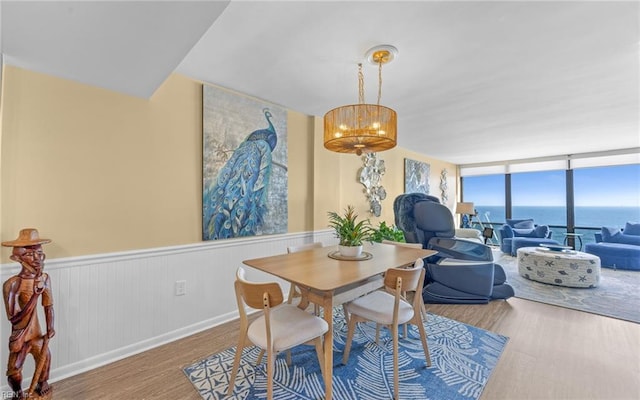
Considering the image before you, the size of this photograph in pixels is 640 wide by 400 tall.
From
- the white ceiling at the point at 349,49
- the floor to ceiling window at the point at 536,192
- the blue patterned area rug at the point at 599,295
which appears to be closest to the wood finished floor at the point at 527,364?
the blue patterned area rug at the point at 599,295

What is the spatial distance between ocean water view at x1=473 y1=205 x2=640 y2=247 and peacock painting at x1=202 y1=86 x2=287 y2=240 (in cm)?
685

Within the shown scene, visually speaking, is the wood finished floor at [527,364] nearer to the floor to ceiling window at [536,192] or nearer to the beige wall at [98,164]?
the beige wall at [98,164]

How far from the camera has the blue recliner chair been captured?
3078 mm

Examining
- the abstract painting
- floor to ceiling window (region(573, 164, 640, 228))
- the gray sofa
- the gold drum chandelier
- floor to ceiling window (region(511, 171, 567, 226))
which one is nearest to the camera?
the gold drum chandelier

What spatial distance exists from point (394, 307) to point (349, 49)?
1.87 m

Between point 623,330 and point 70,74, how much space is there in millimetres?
5186

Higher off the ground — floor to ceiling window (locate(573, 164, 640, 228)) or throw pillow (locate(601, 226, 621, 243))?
floor to ceiling window (locate(573, 164, 640, 228))

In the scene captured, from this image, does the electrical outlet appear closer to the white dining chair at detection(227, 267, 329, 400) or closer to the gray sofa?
the white dining chair at detection(227, 267, 329, 400)

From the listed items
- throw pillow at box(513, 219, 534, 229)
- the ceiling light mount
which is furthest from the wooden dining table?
throw pillow at box(513, 219, 534, 229)

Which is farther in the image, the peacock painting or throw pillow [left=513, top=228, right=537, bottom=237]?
throw pillow [left=513, top=228, right=537, bottom=237]

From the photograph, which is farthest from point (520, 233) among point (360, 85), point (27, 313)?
point (27, 313)

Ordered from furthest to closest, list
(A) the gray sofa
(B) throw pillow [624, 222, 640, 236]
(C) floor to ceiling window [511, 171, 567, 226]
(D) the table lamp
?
(D) the table lamp
(C) floor to ceiling window [511, 171, 567, 226]
(B) throw pillow [624, 222, 640, 236]
(A) the gray sofa

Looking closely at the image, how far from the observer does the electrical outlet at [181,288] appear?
2326 millimetres

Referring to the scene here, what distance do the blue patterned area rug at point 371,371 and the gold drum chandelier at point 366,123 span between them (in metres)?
1.73
